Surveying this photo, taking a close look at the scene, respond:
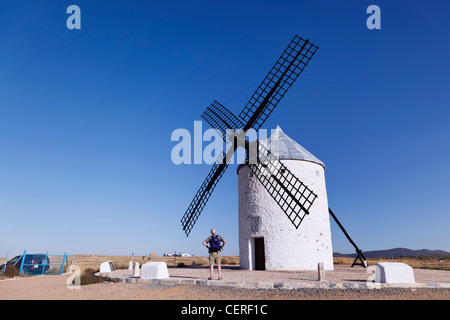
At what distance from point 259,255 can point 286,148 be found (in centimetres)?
580

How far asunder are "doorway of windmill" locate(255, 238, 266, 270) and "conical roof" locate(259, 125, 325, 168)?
450 centimetres

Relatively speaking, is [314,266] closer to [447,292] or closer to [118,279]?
[447,292]

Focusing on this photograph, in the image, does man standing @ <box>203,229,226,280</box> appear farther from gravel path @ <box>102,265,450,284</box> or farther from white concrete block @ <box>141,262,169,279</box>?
white concrete block @ <box>141,262,169,279</box>

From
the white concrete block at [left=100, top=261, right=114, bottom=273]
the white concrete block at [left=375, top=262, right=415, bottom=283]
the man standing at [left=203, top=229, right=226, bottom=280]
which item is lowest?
the white concrete block at [left=100, top=261, right=114, bottom=273]

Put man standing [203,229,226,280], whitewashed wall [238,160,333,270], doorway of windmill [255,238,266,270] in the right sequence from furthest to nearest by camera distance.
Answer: doorway of windmill [255,238,266,270] → whitewashed wall [238,160,333,270] → man standing [203,229,226,280]

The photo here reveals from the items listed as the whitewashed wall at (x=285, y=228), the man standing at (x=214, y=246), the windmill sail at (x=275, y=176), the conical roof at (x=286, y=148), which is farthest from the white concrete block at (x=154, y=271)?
the conical roof at (x=286, y=148)

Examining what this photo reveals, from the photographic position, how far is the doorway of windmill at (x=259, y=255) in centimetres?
1388

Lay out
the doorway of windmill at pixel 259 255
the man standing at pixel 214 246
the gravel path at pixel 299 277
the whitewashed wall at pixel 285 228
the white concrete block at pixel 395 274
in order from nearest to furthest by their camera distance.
Answer: the white concrete block at pixel 395 274
the gravel path at pixel 299 277
the man standing at pixel 214 246
the whitewashed wall at pixel 285 228
the doorway of windmill at pixel 259 255

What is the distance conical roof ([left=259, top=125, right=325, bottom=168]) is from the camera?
1438cm

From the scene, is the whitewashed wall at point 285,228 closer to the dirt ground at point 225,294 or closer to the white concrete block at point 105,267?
the dirt ground at point 225,294

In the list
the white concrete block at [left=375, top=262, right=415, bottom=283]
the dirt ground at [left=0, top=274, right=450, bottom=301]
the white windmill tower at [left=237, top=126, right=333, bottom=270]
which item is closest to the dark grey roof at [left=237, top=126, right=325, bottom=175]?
the white windmill tower at [left=237, top=126, right=333, bottom=270]

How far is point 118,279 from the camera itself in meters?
9.42
